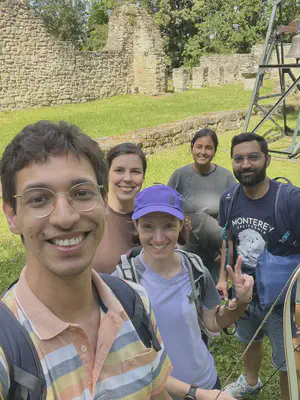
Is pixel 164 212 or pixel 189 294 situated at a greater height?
pixel 164 212

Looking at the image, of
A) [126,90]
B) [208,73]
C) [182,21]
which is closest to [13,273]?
[126,90]

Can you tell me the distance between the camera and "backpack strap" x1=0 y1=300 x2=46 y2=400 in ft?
3.25

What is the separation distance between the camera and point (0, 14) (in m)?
14.5

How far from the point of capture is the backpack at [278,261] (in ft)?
8.09

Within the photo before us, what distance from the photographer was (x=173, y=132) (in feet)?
31.2

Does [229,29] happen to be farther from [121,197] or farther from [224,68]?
[121,197]

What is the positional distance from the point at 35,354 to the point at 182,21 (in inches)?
1444

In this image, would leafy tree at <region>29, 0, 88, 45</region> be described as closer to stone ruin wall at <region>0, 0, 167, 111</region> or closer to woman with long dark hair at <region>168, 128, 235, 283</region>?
stone ruin wall at <region>0, 0, 167, 111</region>

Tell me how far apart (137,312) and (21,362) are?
42cm

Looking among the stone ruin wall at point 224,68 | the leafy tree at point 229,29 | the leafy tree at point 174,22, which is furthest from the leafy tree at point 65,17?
the stone ruin wall at point 224,68

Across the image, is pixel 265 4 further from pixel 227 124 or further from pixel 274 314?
pixel 274 314

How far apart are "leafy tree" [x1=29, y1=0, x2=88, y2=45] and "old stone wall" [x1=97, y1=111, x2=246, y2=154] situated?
2749cm

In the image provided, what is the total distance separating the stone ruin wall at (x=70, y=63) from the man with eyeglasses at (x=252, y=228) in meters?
13.6

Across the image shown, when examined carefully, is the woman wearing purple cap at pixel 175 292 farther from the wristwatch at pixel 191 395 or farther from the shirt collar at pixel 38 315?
the shirt collar at pixel 38 315
